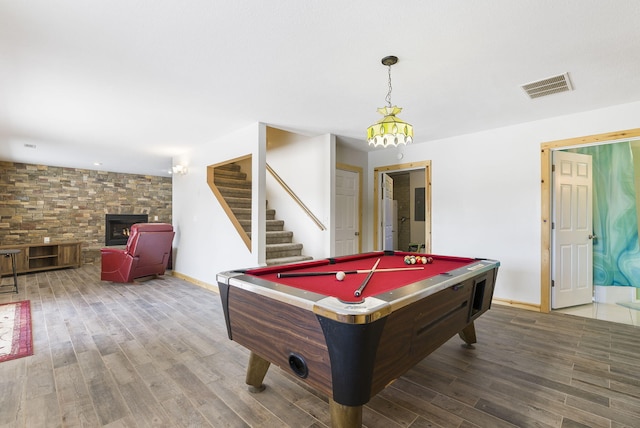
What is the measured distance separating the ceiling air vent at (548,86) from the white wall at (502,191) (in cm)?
96

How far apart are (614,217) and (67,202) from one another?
10.7m

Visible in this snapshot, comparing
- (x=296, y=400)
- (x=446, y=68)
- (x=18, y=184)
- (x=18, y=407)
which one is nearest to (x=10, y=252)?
A: (x=18, y=184)

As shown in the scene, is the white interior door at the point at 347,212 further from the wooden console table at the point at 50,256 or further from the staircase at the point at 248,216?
the wooden console table at the point at 50,256

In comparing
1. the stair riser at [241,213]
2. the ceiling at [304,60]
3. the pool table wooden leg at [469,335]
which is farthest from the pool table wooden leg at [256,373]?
the stair riser at [241,213]

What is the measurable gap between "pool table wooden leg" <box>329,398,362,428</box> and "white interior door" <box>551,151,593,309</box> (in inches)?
143

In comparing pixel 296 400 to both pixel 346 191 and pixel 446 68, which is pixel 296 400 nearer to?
pixel 446 68

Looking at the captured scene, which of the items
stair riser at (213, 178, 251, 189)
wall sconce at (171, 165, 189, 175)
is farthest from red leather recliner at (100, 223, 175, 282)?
stair riser at (213, 178, 251, 189)

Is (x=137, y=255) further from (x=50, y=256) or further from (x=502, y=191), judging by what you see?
(x=502, y=191)

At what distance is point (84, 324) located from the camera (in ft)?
10.5

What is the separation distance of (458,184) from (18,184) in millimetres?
8904

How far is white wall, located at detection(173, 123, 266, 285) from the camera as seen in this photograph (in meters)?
4.03

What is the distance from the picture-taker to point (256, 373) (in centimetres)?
198

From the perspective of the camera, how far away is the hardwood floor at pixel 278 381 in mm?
1722

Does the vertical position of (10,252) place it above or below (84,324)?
above
